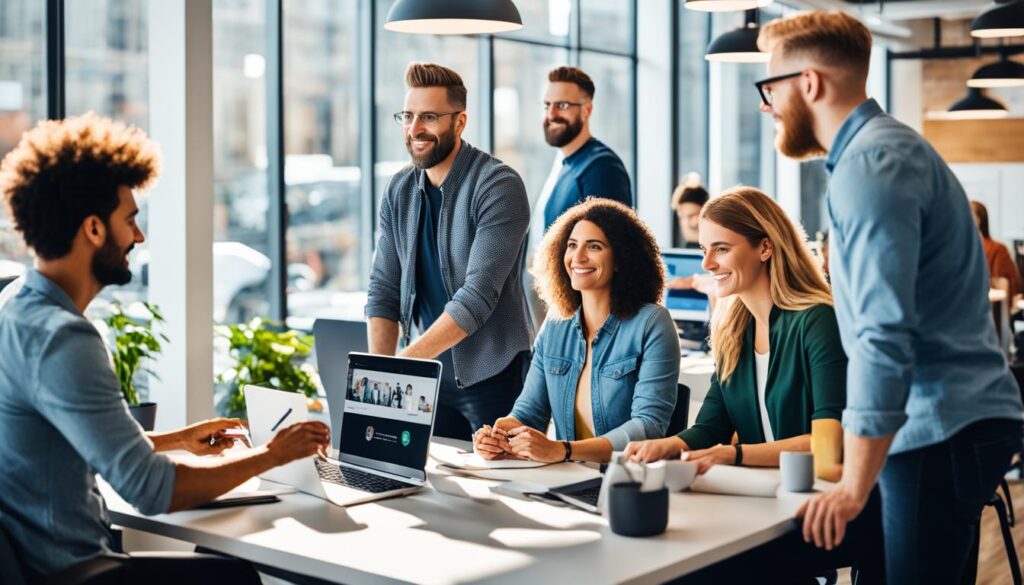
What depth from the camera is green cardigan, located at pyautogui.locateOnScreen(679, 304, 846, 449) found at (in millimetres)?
2604

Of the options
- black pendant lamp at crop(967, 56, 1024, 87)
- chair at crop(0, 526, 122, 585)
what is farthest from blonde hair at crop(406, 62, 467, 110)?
black pendant lamp at crop(967, 56, 1024, 87)

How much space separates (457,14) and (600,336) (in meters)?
1.03

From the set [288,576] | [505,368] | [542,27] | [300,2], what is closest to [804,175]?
[542,27]

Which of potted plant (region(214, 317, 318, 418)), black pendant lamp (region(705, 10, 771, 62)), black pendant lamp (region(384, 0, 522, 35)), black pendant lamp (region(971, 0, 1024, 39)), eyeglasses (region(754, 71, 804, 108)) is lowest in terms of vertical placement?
potted plant (region(214, 317, 318, 418))

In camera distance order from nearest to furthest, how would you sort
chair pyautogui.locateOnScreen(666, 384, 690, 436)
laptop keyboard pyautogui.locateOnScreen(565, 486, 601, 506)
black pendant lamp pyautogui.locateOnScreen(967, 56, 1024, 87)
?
laptop keyboard pyautogui.locateOnScreen(565, 486, 601, 506) → chair pyautogui.locateOnScreen(666, 384, 690, 436) → black pendant lamp pyautogui.locateOnScreen(967, 56, 1024, 87)

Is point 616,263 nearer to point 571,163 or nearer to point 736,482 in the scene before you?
point 736,482

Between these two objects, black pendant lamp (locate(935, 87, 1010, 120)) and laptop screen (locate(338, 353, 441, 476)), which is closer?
laptop screen (locate(338, 353, 441, 476))

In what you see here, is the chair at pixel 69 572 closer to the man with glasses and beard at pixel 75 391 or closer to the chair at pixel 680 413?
the man with glasses and beard at pixel 75 391

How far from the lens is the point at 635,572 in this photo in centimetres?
190

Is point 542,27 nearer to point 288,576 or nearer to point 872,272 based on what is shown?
point 288,576

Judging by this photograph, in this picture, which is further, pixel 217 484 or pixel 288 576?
pixel 288 576

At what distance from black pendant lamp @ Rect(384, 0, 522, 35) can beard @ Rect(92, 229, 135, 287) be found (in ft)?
5.02

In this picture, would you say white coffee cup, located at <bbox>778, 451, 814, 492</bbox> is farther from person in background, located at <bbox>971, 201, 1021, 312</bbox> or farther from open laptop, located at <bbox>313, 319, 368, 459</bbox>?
person in background, located at <bbox>971, 201, 1021, 312</bbox>

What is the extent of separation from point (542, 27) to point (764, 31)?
5.97 meters
